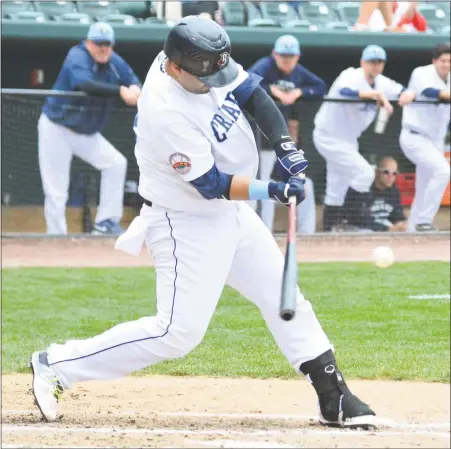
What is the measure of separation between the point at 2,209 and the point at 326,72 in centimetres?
482

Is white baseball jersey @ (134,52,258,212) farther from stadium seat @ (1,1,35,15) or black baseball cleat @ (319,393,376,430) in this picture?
stadium seat @ (1,1,35,15)

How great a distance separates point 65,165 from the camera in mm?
10711

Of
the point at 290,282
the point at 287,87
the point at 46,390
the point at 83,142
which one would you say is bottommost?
the point at 83,142

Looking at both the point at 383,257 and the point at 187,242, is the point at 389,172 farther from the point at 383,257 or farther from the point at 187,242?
the point at 187,242

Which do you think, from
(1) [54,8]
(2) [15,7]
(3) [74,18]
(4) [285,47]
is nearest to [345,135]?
(4) [285,47]

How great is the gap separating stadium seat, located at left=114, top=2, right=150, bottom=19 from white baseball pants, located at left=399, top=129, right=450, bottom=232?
129 inches

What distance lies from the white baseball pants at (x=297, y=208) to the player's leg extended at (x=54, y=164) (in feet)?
5.96

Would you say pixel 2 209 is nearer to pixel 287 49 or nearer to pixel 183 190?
pixel 287 49

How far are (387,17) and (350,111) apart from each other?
2278 millimetres

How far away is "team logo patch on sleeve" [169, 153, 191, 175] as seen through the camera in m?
4.43

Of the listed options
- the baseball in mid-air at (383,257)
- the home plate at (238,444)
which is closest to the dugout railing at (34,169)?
the baseball in mid-air at (383,257)

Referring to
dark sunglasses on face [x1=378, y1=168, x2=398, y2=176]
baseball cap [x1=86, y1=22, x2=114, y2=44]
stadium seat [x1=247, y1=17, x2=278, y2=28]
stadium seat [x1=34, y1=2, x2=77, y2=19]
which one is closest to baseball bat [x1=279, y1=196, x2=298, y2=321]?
baseball cap [x1=86, y1=22, x2=114, y2=44]

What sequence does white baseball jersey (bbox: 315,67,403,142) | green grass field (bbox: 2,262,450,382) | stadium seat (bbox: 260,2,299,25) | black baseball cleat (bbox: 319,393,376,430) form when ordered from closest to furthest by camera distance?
1. black baseball cleat (bbox: 319,393,376,430)
2. green grass field (bbox: 2,262,450,382)
3. white baseball jersey (bbox: 315,67,403,142)
4. stadium seat (bbox: 260,2,299,25)

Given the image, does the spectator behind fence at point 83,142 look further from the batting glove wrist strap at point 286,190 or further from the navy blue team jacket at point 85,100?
the batting glove wrist strap at point 286,190
